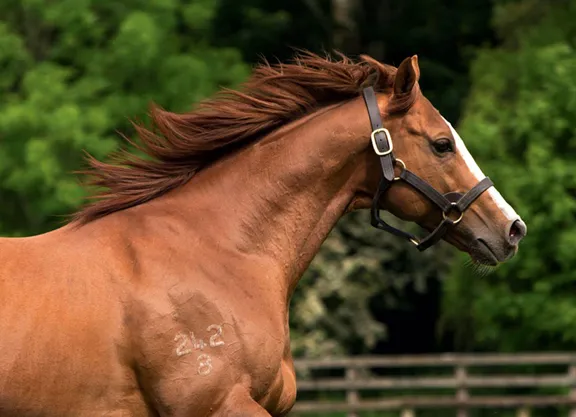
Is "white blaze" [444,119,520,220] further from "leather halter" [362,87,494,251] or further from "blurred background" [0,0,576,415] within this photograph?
"blurred background" [0,0,576,415]

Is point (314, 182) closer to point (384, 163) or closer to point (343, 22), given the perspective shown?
point (384, 163)

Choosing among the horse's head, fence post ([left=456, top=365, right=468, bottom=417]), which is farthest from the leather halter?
fence post ([left=456, top=365, right=468, bottom=417])

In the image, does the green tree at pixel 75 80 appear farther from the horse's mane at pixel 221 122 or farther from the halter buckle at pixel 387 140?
the halter buckle at pixel 387 140

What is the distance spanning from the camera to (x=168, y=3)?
18.1 meters

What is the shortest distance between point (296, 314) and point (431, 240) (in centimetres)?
1322

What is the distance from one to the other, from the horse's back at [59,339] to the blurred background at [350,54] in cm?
800

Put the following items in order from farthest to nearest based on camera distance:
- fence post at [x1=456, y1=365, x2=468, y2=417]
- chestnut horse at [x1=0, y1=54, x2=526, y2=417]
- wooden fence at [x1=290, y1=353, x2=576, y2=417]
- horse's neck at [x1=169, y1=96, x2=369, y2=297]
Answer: fence post at [x1=456, y1=365, x2=468, y2=417] < wooden fence at [x1=290, y1=353, x2=576, y2=417] < horse's neck at [x1=169, y1=96, x2=369, y2=297] < chestnut horse at [x1=0, y1=54, x2=526, y2=417]

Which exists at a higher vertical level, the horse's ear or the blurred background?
the horse's ear

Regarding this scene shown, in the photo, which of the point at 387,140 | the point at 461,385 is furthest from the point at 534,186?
the point at 387,140

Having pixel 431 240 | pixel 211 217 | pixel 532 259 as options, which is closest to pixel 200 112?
pixel 211 217

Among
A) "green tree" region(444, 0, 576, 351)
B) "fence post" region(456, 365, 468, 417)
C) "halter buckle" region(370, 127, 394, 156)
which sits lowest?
"fence post" region(456, 365, 468, 417)

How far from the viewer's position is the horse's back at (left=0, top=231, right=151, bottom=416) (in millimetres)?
5180

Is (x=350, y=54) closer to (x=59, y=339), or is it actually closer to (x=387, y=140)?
(x=387, y=140)

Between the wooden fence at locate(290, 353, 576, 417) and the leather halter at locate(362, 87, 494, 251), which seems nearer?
the leather halter at locate(362, 87, 494, 251)
